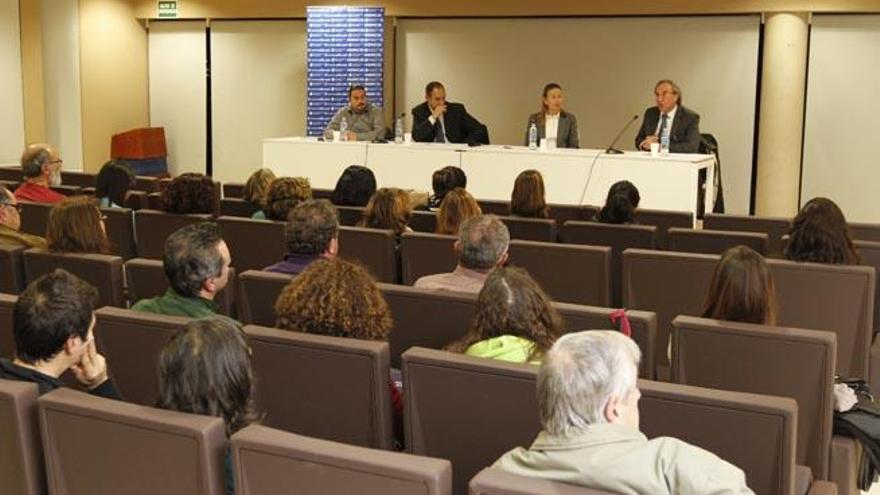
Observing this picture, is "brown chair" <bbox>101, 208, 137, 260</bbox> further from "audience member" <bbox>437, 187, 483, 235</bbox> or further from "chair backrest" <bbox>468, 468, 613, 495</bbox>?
"chair backrest" <bbox>468, 468, 613, 495</bbox>

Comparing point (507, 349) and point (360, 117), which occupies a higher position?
point (360, 117)

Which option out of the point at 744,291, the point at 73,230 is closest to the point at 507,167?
the point at 73,230

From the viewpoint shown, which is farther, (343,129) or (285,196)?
(343,129)

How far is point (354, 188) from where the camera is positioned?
20.1 ft

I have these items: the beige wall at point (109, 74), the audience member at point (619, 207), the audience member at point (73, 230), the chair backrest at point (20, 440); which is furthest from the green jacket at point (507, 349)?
the beige wall at point (109, 74)

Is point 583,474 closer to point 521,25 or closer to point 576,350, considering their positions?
point 576,350

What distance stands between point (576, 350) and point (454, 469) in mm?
807

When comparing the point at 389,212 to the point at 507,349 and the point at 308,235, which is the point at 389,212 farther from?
the point at 507,349

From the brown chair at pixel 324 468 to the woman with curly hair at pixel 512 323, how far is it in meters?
0.89

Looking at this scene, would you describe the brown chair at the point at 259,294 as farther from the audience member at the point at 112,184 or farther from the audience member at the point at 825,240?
the audience member at the point at 112,184

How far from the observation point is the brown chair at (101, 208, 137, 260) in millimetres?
5668

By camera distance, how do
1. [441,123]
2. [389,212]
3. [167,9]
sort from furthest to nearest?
[167,9]
[441,123]
[389,212]

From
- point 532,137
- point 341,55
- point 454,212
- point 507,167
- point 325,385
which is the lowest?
point 325,385

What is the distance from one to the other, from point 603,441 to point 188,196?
13.2 ft
